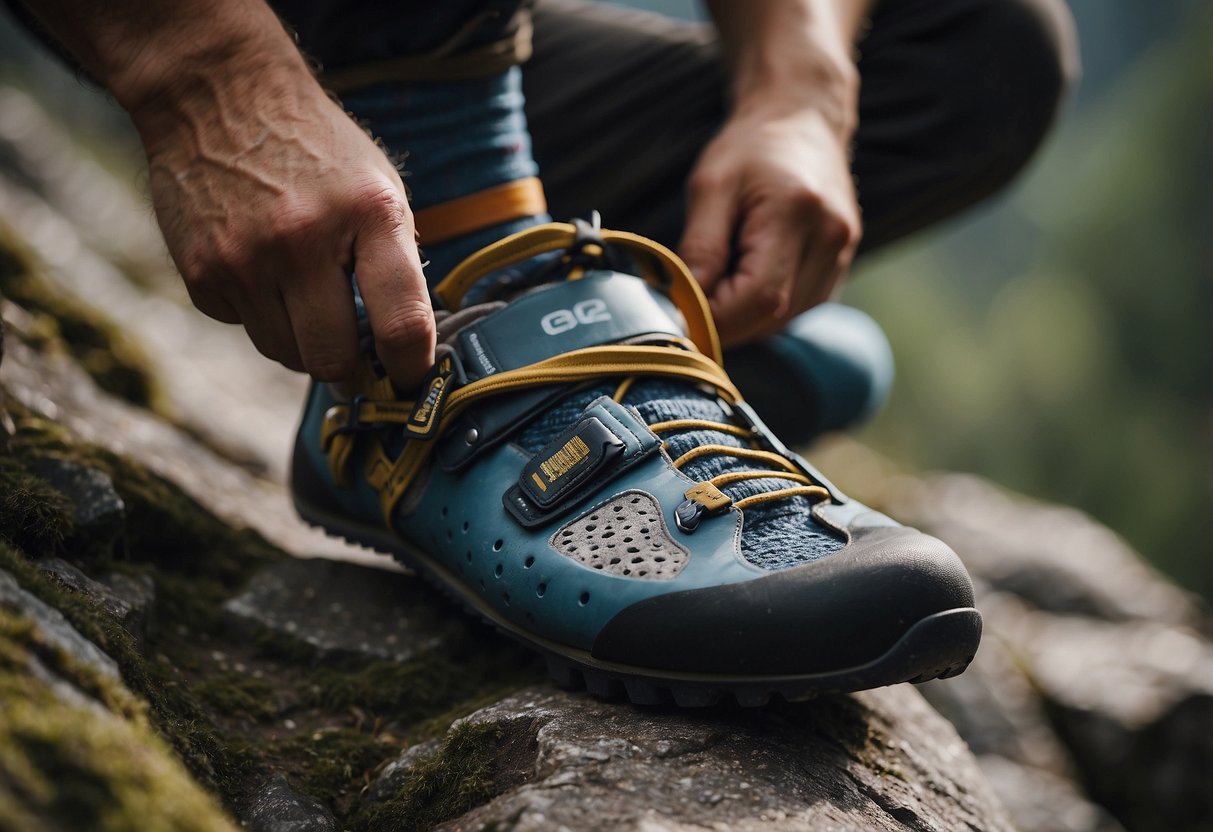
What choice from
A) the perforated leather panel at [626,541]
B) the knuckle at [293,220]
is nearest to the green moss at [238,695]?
the perforated leather panel at [626,541]

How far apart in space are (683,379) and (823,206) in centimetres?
53

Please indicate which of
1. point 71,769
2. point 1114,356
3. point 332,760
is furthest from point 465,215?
point 1114,356

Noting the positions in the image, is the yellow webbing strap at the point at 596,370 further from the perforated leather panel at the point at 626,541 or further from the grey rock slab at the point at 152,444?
the grey rock slab at the point at 152,444

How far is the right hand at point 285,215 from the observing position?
121 cm

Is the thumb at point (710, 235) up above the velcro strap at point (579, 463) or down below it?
above

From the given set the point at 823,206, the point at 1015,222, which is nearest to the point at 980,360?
the point at 823,206

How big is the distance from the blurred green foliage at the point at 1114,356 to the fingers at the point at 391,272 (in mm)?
22306

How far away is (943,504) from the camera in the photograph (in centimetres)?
533

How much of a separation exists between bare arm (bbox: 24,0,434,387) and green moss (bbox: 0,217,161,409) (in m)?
1.09

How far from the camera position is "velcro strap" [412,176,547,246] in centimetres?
157

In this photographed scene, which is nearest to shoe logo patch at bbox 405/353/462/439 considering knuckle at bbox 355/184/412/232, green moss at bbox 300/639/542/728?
knuckle at bbox 355/184/412/232

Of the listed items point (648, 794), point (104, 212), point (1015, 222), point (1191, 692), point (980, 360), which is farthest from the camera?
point (1015, 222)

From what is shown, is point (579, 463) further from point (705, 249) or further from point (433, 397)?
point (705, 249)

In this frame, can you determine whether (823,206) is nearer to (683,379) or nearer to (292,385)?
(683,379)
